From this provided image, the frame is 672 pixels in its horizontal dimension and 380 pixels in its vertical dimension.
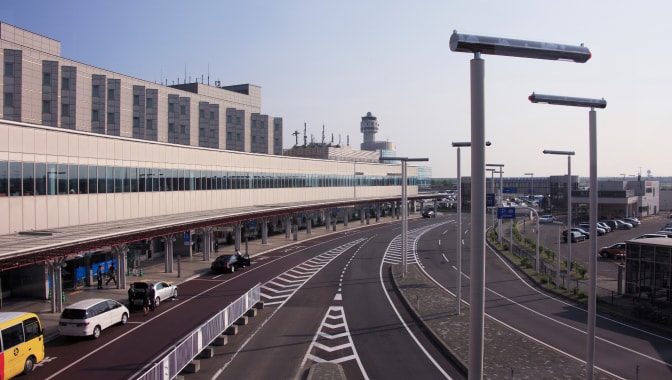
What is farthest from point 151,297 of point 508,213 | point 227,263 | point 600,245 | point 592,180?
point 600,245

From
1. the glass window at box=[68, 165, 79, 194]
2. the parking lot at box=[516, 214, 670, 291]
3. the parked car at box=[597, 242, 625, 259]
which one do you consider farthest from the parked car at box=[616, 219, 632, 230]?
the glass window at box=[68, 165, 79, 194]

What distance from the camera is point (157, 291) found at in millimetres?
26922

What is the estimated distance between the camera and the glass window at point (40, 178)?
1058 inches

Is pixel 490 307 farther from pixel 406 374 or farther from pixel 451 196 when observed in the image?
pixel 451 196

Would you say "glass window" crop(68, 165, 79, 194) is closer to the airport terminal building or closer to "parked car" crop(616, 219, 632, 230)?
the airport terminal building

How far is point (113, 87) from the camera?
5541 centimetres

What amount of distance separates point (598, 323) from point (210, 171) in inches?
1324

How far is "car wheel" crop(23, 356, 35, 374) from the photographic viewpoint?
16469 mm

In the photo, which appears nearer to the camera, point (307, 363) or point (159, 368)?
point (159, 368)

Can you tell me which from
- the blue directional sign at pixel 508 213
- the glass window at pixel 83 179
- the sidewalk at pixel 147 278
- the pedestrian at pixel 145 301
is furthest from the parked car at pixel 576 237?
the glass window at pixel 83 179

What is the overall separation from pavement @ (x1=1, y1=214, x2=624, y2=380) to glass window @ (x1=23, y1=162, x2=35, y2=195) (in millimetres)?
5894

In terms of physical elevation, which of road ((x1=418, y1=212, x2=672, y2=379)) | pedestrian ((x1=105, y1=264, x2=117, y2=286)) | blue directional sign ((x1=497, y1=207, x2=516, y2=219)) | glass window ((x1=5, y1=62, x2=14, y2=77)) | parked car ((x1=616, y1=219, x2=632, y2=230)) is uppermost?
glass window ((x1=5, y1=62, x2=14, y2=77))

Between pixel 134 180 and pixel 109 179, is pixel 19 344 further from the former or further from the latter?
pixel 134 180

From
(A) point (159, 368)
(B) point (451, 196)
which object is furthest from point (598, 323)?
(B) point (451, 196)
